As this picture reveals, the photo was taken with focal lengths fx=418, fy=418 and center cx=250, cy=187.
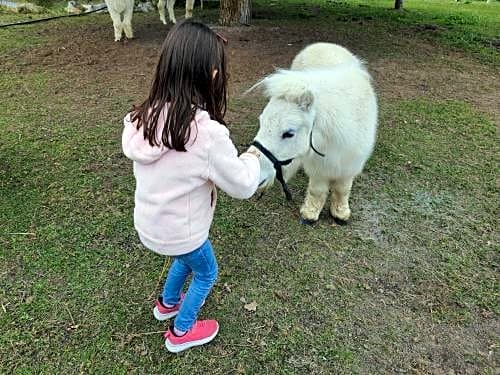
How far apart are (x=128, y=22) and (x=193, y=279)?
6.53m

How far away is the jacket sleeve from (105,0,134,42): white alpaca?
21.4ft

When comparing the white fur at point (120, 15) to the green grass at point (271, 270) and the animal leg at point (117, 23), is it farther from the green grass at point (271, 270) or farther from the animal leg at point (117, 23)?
the green grass at point (271, 270)

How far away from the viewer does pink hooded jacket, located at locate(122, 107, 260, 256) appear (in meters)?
1.68

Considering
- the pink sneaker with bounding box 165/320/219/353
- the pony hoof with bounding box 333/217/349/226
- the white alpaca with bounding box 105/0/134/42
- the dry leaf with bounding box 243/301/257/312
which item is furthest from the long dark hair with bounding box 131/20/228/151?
the white alpaca with bounding box 105/0/134/42

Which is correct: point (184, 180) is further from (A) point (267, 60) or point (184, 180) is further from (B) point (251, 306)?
(A) point (267, 60)

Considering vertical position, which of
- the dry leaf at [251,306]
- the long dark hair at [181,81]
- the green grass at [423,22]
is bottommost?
the dry leaf at [251,306]

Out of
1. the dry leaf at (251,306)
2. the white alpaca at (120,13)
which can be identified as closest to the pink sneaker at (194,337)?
the dry leaf at (251,306)

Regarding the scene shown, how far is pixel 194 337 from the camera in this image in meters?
2.23

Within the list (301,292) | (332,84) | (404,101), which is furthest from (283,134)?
(404,101)

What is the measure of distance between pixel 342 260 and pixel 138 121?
1.80 meters

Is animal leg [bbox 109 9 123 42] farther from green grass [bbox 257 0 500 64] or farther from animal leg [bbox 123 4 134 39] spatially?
green grass [bbox 257 0 500 64]

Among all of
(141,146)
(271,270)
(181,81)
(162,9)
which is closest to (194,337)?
(271,270)

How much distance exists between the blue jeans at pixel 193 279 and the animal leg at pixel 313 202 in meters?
1.24

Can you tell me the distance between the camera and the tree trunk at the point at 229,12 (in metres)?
7.71
